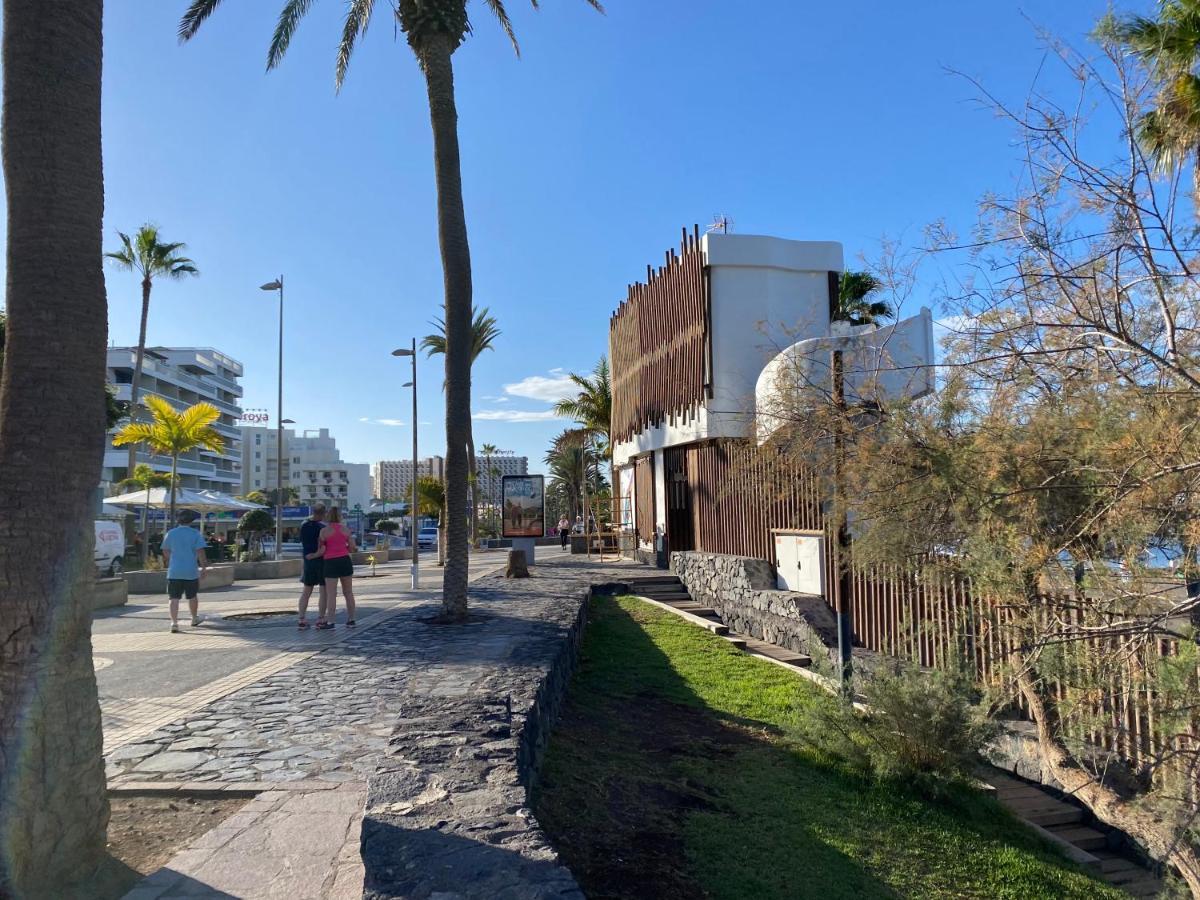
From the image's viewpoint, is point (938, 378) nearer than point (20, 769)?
No

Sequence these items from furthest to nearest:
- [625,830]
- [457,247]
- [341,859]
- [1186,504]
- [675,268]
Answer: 1. [675,268]
2. [457,247]
3. [625,830]
4. [1186,504]
5. [341,859]

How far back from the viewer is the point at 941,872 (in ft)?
16.8

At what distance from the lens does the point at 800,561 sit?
12781mm

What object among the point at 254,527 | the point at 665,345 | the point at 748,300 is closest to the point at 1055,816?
the point at 748,300

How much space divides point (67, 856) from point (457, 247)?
331 inches

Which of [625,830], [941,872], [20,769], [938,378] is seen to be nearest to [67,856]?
[20,769]

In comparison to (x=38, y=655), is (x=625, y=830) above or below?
below

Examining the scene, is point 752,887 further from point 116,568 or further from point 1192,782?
point 116,568

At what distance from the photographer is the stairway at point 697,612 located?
1152 centimetres

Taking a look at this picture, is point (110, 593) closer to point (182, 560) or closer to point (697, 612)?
point (182, 560)

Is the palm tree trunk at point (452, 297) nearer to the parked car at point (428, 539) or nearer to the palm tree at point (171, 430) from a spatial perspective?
the palm tree at point (171, 430)

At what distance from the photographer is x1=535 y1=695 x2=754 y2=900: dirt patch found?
4.16m

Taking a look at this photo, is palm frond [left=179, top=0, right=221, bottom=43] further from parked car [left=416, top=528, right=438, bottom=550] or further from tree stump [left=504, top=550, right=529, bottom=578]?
parked car [left=416, top=528, right=438, bottom=550]

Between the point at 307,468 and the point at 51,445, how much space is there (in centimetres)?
12039
